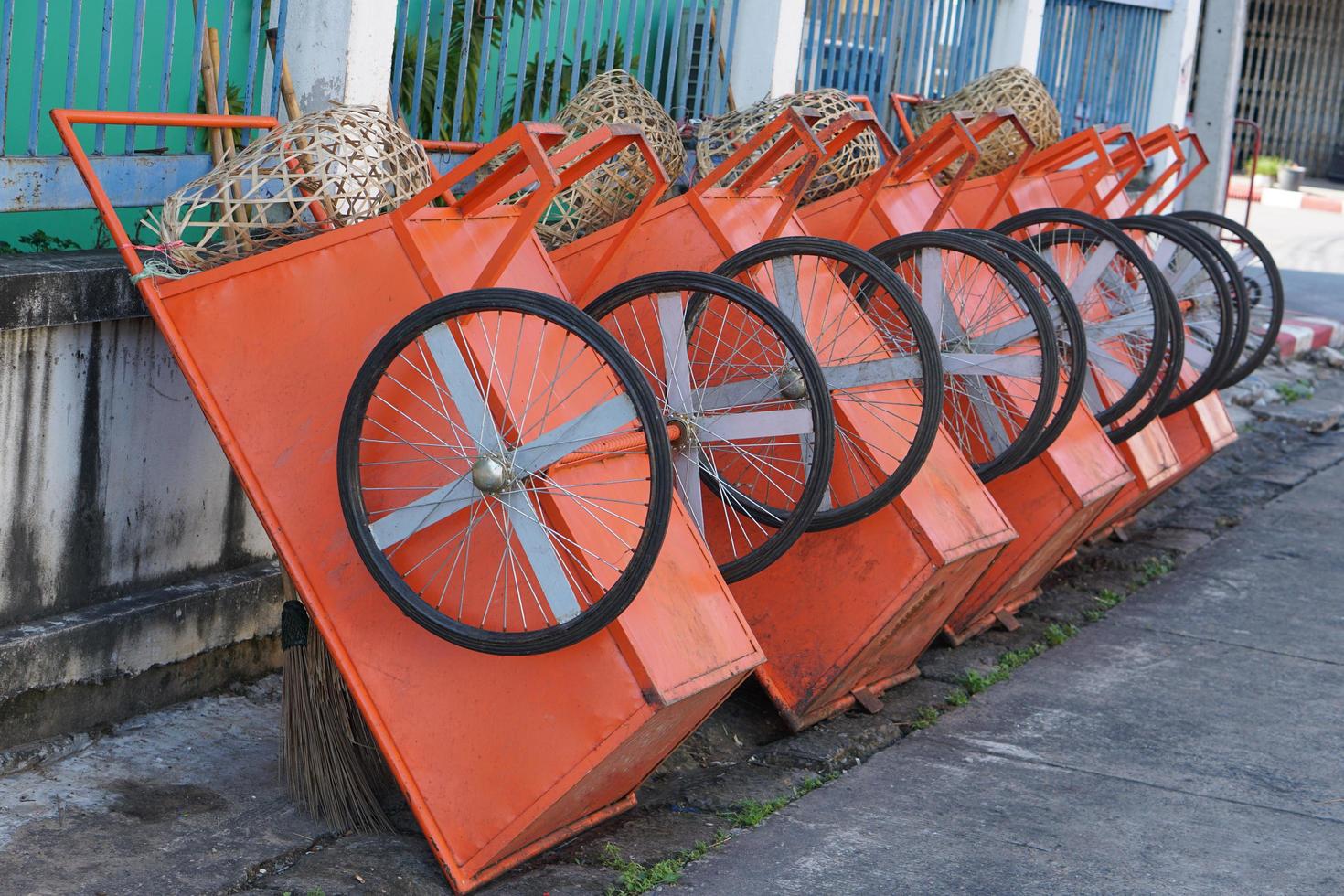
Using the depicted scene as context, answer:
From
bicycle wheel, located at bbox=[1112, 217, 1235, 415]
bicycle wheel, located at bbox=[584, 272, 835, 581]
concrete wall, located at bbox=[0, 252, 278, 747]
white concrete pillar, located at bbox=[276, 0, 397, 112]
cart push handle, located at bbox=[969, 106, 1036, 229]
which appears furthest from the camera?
bicycle wheel, located at bbox=[1112, 217, 1235, 415]

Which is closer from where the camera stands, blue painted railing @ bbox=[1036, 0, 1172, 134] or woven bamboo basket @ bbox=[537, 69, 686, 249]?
woven bamboo basket @ bbox=[537, 69, 686, 249]

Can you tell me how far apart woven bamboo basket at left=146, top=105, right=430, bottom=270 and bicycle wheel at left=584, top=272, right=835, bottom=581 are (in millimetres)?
619

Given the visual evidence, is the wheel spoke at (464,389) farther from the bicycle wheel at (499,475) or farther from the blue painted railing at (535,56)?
the blue painted railing at (535,56)

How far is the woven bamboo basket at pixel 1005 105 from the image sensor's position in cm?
595

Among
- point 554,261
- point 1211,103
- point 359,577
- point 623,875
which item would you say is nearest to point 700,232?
point 554,261

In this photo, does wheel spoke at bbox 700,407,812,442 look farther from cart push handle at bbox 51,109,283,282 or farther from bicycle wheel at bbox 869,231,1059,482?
cart push handle at bbox 51,109,283,282

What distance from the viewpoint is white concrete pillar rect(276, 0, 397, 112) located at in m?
4.23

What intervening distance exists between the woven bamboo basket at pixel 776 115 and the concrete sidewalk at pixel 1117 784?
164cm

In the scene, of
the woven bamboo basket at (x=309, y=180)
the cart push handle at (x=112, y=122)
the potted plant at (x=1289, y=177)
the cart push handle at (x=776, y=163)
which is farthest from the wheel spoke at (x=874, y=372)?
the potted plant at (x=1289, y=177)

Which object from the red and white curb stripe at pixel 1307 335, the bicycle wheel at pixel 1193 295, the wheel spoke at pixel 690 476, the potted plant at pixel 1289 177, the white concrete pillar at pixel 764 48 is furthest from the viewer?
the potted plant at pixel 1289 177

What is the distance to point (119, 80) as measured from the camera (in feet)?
14.6

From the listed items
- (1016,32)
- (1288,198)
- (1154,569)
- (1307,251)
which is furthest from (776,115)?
(1288,198)

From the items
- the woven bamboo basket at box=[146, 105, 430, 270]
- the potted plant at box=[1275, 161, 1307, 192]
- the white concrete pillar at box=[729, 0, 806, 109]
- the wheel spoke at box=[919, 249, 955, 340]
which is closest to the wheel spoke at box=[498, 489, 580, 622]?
the woven bamboo basket at box=[146, 105, 430, 270]

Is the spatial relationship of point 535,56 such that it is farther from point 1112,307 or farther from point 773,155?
point 1112,307
